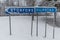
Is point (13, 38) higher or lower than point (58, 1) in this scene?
lower

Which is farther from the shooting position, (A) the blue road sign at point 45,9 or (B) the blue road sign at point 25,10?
(A) the blue road sign at point 45,9

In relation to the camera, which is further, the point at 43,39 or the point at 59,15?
the point at 59,15

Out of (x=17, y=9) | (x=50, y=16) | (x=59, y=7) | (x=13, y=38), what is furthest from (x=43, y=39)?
(x=59, y=7)

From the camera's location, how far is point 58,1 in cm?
814

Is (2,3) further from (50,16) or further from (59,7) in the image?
(59,7)

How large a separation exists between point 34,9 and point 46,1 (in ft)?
13.0

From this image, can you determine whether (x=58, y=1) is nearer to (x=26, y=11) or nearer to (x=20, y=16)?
(x=20, y=16)

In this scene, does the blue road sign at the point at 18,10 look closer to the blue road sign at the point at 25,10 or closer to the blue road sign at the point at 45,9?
the blue road sign at the point at 25,10

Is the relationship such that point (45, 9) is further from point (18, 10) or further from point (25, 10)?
point (18, 10)

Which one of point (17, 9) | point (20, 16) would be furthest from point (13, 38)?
point (20, 16)

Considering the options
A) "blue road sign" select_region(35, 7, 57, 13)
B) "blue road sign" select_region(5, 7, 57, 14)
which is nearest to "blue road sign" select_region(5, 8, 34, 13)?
"blue road sign" select_region(5, 7, 57, 14)

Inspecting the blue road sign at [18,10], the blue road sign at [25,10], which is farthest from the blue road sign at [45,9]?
the blue road sign at [18,10]

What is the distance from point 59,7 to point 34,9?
4.33 meters

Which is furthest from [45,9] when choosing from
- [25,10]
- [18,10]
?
[18,10]
